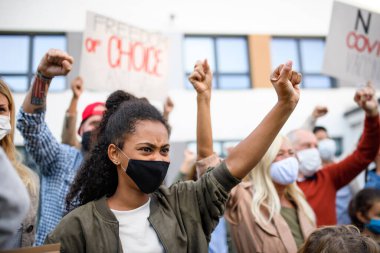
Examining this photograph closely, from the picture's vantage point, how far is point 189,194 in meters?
1.83

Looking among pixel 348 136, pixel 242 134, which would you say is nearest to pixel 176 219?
pixel 242 134

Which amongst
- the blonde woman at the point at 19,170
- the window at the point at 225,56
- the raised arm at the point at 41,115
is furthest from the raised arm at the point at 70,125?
the window at the point at 225,56

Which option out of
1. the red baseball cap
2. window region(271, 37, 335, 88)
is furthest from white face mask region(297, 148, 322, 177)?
window region(271, 37, 335, 88)

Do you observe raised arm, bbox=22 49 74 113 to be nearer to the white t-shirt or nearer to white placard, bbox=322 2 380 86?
the white t-shirt

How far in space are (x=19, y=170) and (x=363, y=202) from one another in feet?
7.82

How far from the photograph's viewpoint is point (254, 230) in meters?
2.54

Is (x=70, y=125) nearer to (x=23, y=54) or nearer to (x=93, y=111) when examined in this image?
(x=93, y=111)

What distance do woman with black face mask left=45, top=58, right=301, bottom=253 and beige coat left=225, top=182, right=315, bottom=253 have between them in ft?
2.43

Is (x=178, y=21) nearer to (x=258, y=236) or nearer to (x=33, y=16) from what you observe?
(x=33, y=16)

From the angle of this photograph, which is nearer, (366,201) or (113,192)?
(113,192)

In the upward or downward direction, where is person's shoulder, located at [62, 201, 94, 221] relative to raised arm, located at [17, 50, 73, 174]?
downward

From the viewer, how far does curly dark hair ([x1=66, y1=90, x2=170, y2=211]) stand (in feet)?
6.23

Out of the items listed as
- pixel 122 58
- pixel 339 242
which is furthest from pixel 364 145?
pixel 122 58

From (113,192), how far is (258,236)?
1.03 metres
